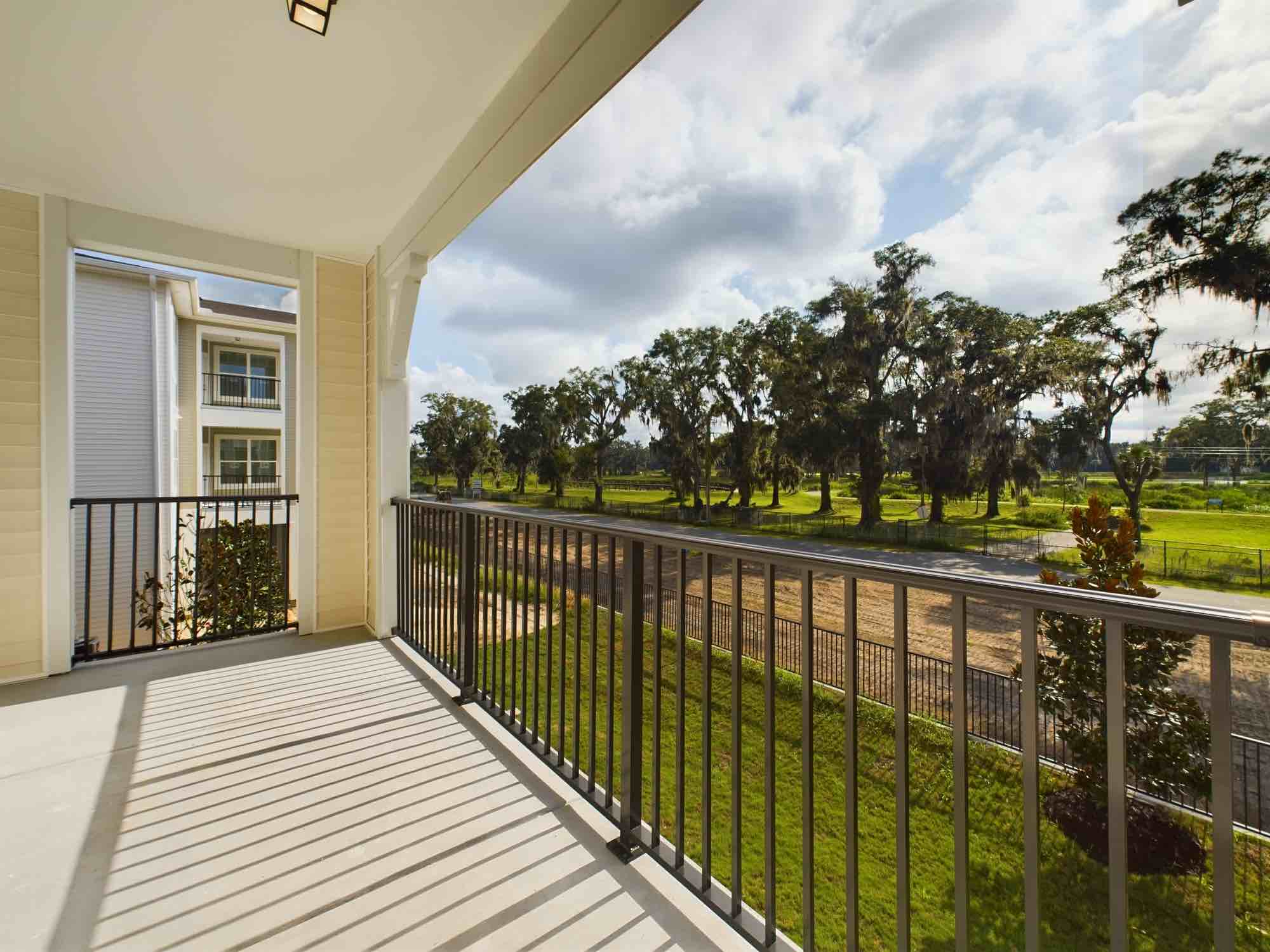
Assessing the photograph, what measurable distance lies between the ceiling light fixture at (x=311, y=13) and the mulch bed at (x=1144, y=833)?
383cm

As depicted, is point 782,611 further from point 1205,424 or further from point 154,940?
point 154,940

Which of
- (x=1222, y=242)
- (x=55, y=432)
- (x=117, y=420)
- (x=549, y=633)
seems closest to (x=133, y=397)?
(x=117, y=420)

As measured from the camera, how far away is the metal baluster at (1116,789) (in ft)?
2.32

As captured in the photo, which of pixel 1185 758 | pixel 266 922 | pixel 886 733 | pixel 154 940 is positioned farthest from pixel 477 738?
pixel 886 733

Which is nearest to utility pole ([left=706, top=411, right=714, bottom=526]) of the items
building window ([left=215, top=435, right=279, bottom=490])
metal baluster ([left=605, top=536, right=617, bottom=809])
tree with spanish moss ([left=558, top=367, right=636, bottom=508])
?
tree with spanish moss ([left=558, top=367, right=636, bottom=508])

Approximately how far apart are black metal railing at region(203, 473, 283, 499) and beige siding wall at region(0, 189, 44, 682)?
8124 millimetres

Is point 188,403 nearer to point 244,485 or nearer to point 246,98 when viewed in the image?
point 244,485

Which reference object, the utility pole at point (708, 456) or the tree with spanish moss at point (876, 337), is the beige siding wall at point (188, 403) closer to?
the utility pole at point (708, 456)

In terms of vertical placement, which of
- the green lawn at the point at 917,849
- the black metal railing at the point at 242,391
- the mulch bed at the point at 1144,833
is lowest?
the green lawn at the point at 917,849

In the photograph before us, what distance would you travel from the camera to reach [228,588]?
12.7 feet

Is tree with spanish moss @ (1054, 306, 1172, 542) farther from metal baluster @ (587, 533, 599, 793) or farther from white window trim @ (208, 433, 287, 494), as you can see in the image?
white window trim @ (208, 433, 287, 494)

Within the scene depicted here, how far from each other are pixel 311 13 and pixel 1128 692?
2930 mm

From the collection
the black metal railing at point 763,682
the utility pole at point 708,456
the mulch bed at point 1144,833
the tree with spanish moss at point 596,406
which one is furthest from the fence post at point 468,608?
the tree with spanish moss at point 596,406

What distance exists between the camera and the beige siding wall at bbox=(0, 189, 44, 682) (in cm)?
271
